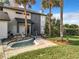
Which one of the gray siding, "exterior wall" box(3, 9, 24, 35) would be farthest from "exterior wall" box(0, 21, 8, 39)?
the gray siding

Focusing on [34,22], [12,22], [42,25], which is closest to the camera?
[12,22]

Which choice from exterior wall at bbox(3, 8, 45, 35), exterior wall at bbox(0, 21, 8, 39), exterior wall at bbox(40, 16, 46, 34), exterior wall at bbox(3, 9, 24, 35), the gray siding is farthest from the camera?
exterior wall at bbox(40, 16, 46, 34)

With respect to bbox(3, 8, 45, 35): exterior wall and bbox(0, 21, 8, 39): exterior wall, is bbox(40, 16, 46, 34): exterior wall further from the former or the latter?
bbox(0, 21, 8, 39): exterior wall

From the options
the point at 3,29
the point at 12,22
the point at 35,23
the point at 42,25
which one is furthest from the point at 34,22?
the point at 3,29

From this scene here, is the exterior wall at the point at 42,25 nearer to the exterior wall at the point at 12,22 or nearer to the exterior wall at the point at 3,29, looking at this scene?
the exterior wall at the point at 12,22

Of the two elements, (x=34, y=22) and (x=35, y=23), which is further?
(x=35, y=23)

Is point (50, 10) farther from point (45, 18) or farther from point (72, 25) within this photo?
point (72, 25)

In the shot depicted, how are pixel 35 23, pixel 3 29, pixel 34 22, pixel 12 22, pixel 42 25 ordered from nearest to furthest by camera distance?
pixel 3 29, pixel 12 22, pixel 34 22, pixel 35 23, pixel 42 25

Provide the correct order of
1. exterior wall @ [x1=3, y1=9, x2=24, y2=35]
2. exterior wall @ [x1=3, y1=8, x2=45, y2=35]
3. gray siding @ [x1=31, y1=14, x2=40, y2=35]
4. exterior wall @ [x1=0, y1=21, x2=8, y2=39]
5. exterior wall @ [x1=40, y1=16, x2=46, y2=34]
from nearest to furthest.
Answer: exterior wall @ [x1=0, y1=21, x2=8, y2=39] → exterior wall @ [x1=3, y1=9, x2=24, y2=35] → exterior wall @ [x1=3, y1=8, x2=45, y2=35] → gray siding @ [x1=31, y1=14, x2=40, y2=35] → exterior wall @ [x1=40, y1=16, x2=46, y2=34]

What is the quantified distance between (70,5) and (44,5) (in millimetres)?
6077

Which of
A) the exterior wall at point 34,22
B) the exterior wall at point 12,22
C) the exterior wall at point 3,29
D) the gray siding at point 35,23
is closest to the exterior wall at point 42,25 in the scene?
the exterior wall at point 34,22

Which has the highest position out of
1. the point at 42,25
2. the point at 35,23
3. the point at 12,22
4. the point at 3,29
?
the point at 12,22

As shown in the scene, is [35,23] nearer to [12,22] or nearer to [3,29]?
[12,22]

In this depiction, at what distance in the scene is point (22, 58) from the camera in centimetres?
1209
